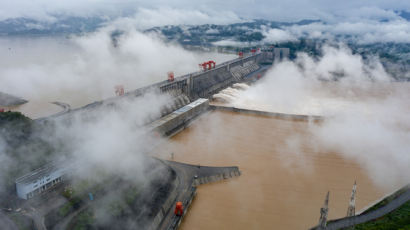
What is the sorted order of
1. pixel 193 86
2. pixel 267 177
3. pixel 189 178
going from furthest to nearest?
pixel 193 86
pixel 267 177
pixel 189 178

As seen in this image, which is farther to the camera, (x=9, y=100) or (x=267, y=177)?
(x=9, y=100)

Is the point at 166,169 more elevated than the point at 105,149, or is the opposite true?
the point at 105,149

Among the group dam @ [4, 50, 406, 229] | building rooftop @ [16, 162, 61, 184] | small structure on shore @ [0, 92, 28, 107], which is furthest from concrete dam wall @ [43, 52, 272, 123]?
small structure on shore @ [0, 92, 28, 107]

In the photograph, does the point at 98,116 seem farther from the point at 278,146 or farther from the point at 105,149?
the point at 278,146

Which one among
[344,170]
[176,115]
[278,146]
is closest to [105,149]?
[176,115]

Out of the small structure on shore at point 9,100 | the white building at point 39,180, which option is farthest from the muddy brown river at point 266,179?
the small structure on shore at point 9,100

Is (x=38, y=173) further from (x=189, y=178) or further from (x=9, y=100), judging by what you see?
(x=9, y=100)

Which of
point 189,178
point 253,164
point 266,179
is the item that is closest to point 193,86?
point 253,164

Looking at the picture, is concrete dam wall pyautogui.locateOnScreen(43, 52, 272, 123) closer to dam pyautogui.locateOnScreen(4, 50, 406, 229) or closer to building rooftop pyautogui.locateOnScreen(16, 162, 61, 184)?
dam pyautogui.locateOnScreen(4, 50, 406, 229)
